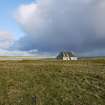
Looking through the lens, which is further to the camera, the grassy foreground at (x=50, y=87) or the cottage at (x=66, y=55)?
the cottage at (x=66, y=55)

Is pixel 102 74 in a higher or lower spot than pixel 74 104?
higher

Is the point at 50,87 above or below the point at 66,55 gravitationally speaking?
below

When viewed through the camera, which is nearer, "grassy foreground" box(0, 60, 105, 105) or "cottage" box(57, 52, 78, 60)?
"grassy foreground" box(0, 60, 105, 105)

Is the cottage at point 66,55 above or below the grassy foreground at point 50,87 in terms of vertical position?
above

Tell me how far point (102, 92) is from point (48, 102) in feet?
18.4

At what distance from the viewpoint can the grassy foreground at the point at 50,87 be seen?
25975mm

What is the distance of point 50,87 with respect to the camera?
29156 millimetres

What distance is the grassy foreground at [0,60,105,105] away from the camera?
2598 cm

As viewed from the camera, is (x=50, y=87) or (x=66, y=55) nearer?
(x=50, y=87)

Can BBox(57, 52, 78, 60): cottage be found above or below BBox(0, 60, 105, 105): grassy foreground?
above

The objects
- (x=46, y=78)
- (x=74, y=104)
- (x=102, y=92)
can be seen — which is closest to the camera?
(x=74, y=104)

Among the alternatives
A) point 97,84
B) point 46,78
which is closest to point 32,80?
point 46,78

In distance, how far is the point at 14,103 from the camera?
83.9 ft

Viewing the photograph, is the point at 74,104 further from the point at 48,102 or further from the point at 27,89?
the point at 27,89
